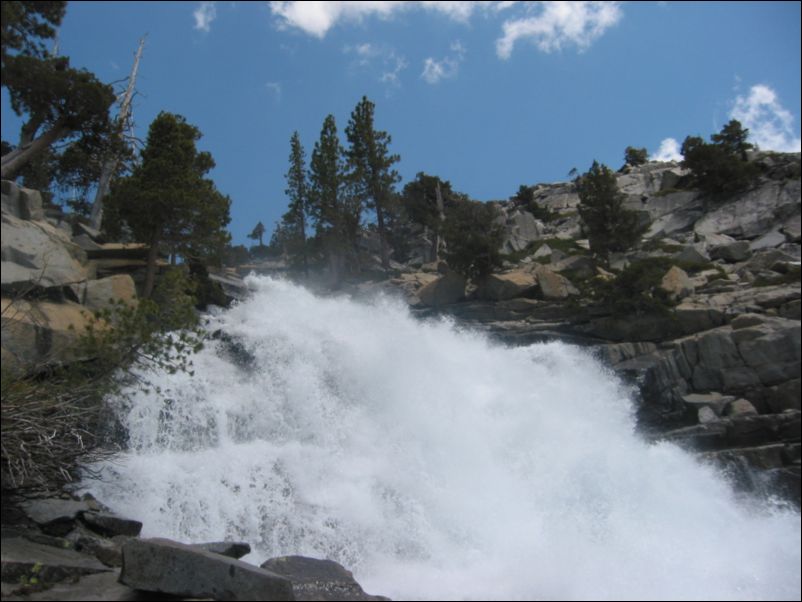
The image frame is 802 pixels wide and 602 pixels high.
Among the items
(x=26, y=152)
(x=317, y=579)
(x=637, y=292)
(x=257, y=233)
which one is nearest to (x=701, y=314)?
(x=637, y=292)

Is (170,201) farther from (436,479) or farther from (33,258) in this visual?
(436,479)

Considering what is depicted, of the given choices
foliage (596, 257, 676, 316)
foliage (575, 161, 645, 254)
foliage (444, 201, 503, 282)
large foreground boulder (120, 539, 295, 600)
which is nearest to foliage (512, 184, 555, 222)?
foliage (575, 161, 645, 254)

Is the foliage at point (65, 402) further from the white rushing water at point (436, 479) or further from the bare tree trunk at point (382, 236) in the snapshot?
the bare tree trunk at point (382, 236)

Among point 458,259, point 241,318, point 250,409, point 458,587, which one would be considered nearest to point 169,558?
point 458,587

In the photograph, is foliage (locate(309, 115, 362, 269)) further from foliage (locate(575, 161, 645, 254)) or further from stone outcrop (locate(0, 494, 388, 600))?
stone outcrop (locate(0, 494, 388, 600))

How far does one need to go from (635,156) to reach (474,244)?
42369 mm

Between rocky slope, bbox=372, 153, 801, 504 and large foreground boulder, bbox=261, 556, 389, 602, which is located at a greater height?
rocky slope, bbox=372, 153, 801, 504

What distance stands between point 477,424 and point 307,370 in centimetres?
642

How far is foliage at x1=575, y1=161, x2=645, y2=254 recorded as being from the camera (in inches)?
1310

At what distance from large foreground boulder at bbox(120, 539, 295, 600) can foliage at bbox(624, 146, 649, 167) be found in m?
65.4

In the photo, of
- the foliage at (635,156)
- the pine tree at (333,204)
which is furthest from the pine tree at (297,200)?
the foliage at (635,156)

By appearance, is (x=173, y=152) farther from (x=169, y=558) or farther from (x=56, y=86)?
(x=169, y=558)

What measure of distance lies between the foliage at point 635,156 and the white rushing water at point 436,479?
47792mm

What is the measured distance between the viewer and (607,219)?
33938 mm
